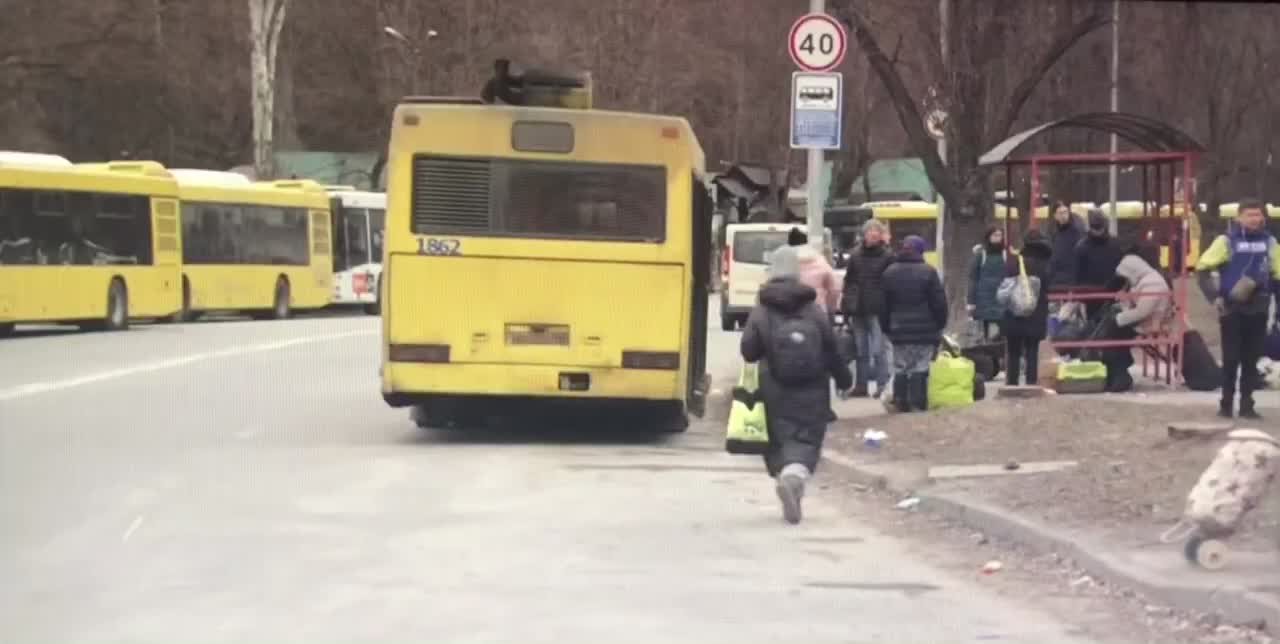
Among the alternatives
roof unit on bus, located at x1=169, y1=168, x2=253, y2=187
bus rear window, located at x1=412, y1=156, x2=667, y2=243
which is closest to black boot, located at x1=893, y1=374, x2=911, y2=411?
bus rear window, located at x1=412, y1=156, x2=667, y2=243

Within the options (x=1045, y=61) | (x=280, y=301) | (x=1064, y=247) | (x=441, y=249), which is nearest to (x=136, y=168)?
(x=280, y=301)

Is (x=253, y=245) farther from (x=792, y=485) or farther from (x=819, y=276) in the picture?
(x=792, y=485)

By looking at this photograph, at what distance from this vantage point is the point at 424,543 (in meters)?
11.0

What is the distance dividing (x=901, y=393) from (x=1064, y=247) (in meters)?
3.96

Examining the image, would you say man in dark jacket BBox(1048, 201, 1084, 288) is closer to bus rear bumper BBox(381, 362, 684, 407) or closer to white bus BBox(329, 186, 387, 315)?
bus rear bumper BBox(381, 362, 684, 407)

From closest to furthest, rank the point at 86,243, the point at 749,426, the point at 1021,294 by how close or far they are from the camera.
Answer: the point at 749,426 < the point at 1021,294 < the point at 86,243

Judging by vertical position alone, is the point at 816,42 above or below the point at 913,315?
above

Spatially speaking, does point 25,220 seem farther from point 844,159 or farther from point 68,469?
point 844,159

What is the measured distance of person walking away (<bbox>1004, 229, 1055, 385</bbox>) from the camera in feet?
60.9

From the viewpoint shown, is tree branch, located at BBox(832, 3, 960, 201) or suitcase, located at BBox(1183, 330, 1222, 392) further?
tree branch, located at BBox(832, 3, 960, 201)

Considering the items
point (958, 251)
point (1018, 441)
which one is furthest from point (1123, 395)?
point (958, 251)

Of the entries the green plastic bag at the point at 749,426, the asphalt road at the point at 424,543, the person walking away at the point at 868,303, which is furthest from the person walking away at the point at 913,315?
the green plastic bag at the point at 749,426

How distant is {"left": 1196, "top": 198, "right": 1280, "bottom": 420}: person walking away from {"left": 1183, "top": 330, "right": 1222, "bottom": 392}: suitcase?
3.56 meters

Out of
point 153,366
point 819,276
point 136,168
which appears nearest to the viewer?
point 819,276
